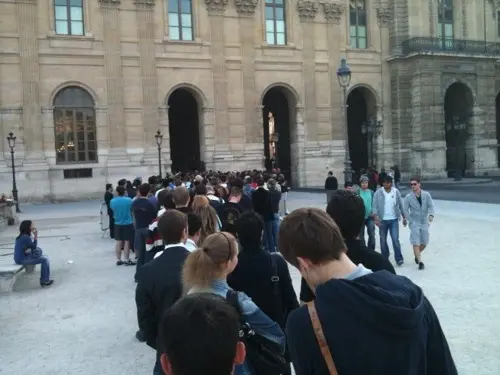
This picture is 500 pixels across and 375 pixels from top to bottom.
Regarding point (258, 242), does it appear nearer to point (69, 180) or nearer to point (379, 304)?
point (379, 304)

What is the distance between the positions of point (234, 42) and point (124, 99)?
750 centimetres

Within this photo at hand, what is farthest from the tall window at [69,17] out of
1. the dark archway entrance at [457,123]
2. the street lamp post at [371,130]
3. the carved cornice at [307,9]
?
the dark archway entrance at [457,123]

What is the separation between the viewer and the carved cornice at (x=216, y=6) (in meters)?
31.3

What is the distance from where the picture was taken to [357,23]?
35938 mm

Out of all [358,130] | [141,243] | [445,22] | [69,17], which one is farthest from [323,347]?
[445,22]

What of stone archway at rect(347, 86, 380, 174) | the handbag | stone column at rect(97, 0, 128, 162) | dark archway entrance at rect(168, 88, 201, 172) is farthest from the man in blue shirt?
stone archway at rect(347, 86, 380, 174)

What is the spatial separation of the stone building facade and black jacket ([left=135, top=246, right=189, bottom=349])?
24.4 metres

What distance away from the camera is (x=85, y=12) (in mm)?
28906

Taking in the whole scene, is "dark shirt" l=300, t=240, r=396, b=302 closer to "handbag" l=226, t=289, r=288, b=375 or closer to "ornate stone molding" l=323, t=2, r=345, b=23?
"handbag" l=226, t=289, r=288, b=375

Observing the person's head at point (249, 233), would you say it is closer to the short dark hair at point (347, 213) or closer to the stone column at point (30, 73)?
the short dark hair at point (347, 213)

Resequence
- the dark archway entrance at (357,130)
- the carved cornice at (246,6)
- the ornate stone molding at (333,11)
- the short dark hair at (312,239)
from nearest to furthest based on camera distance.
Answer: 1. the short dark hair at (312,239)
2. the carved cornice at (246,6)
3. the ornate stone molding at (333,11)
4. the dark archway entrance at (357,130)

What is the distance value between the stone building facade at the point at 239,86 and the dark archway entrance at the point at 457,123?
11 cm

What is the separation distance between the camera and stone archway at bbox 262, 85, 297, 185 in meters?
37.0

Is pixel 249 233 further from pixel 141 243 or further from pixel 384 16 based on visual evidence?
pixel 384 16
